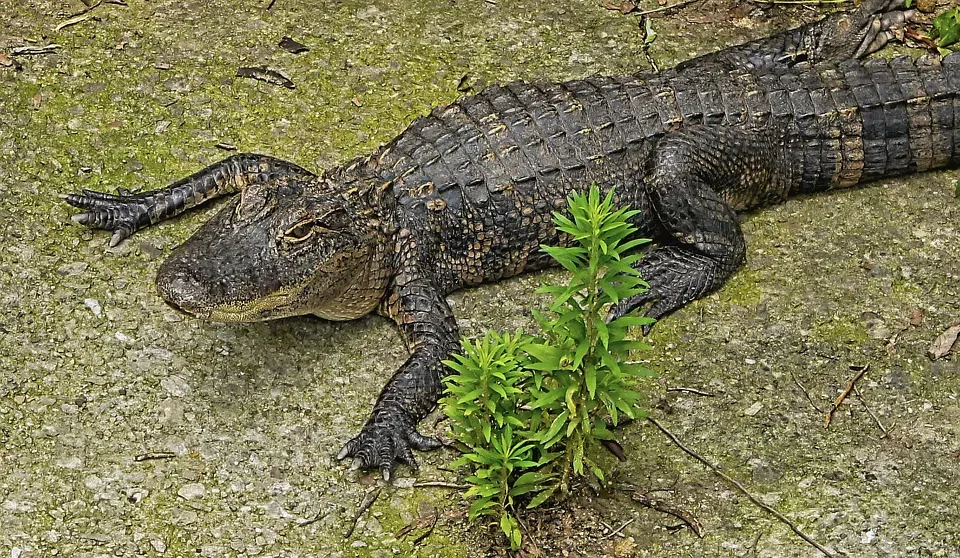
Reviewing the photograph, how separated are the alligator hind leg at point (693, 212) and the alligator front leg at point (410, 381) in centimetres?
75

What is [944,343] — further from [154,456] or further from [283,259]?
[154,456]

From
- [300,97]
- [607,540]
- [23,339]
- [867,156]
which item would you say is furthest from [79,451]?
[867,156]

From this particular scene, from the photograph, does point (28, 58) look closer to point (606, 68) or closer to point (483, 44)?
point (483, 44)

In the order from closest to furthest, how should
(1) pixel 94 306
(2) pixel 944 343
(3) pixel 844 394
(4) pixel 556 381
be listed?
(4) pixel 556 381 → (3) pixel 844 394 → (2) pixel 944 343 → (1) pixel 94 306

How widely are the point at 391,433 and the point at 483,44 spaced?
2.61 metres

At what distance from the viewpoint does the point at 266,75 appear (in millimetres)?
5684

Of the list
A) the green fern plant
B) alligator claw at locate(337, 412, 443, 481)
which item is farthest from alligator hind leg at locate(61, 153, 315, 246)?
the green fern plant

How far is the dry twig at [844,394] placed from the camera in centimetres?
413

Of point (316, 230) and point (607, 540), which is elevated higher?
point (316, 230)

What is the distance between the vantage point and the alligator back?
4.65 metres

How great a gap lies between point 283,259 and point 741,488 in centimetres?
182

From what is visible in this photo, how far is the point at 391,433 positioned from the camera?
13.3 ft

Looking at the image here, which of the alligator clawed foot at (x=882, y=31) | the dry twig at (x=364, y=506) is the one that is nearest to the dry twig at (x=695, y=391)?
the dry twig at (x=364, y=506)

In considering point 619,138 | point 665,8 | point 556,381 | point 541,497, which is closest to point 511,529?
point 541,497
